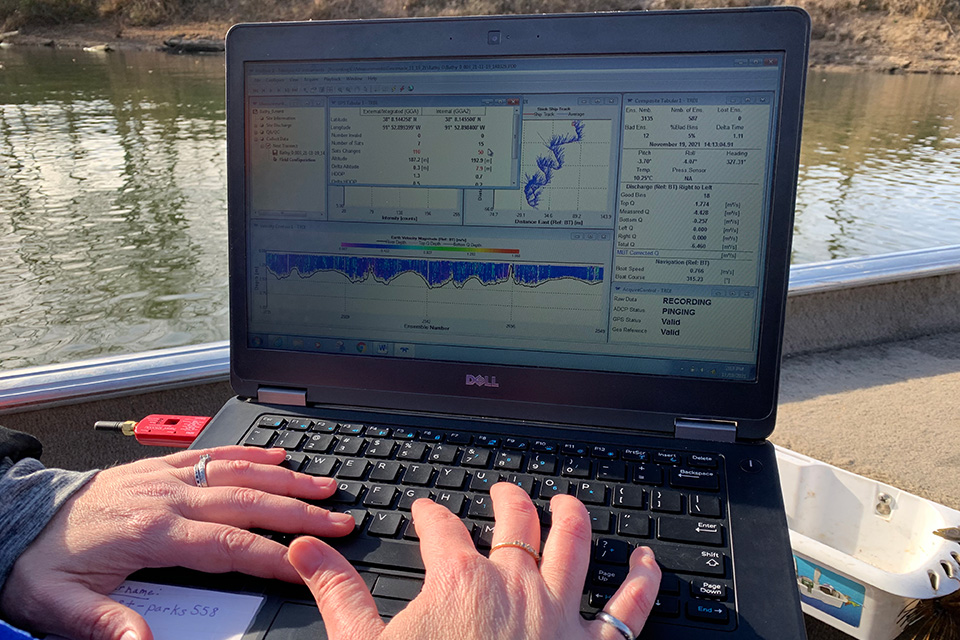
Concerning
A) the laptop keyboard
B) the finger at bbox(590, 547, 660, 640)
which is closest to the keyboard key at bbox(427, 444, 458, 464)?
the laptop keyboard

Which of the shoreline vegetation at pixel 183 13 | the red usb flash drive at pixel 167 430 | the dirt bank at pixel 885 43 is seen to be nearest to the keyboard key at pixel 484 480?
the red usb flash drive at pixel 167 430

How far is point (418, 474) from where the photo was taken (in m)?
0.61

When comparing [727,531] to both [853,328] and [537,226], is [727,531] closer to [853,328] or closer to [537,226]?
[537,226]

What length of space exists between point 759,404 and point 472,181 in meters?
0.35

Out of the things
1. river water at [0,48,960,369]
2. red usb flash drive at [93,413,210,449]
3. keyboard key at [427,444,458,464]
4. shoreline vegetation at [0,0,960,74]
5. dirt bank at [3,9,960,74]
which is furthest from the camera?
dirt bank at [3,9,960,74]

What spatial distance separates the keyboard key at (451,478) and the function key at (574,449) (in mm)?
97

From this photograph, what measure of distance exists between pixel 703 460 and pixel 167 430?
1.85 feet

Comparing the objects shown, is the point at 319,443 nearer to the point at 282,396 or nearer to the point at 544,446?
the point at 282,396

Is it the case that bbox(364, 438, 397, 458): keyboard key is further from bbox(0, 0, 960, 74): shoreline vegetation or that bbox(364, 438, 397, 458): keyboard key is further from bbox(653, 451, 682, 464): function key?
bbox(0, 0, 960, 74): shoreline vegetation

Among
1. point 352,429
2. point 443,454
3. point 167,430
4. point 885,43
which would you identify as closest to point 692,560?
point 443,454

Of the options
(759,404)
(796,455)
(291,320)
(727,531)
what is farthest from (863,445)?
(291,320)

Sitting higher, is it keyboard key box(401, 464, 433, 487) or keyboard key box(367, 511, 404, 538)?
keyboard key box(401, 464, 433, 487)

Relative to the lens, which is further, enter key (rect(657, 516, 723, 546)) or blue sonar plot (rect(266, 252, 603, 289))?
blue sonar plot (rect(266, 252, 603, 289))

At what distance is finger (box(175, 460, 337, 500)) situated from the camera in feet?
1.87
